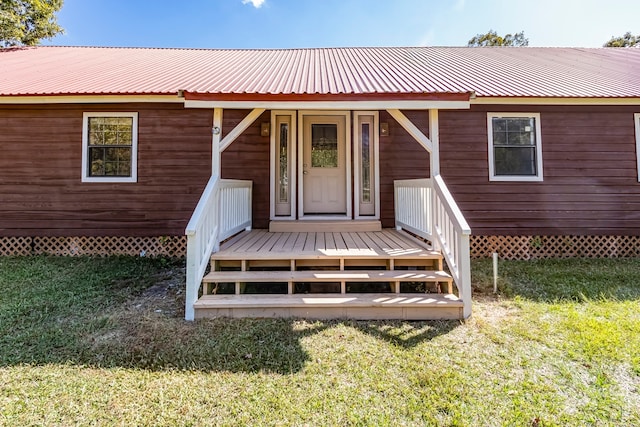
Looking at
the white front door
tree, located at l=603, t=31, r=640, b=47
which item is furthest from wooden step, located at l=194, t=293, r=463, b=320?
tree, located at l=603, t=31, r=640, b=47

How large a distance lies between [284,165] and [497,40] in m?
21.2

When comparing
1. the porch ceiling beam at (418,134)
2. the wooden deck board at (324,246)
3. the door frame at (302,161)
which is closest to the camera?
the wooden deck board at (324,246)

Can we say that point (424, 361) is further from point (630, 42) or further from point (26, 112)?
point (630, 42)

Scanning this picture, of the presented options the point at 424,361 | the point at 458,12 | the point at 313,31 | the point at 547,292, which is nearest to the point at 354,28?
the point at 313,31

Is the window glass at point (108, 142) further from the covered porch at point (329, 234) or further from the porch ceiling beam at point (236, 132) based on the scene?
the porch ceiling beam at point (236, 132)

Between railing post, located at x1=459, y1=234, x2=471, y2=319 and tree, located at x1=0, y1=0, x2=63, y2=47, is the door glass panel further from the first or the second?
tree, located at x1=0, y1=0, x2=63, y2=47

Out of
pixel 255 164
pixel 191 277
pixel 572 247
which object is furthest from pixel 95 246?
pixel 572 247

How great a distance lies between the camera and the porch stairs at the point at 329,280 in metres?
3.21

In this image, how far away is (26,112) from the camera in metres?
5.81

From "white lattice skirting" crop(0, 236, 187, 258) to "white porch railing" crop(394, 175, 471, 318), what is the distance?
421 cm

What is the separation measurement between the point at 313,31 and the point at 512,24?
51.2ft

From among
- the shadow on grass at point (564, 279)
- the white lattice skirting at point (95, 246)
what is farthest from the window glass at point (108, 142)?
the shadow on grass at point (564, 279)

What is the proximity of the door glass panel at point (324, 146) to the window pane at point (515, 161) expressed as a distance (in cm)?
315

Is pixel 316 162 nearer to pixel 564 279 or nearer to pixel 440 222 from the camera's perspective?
pixel 440 222
